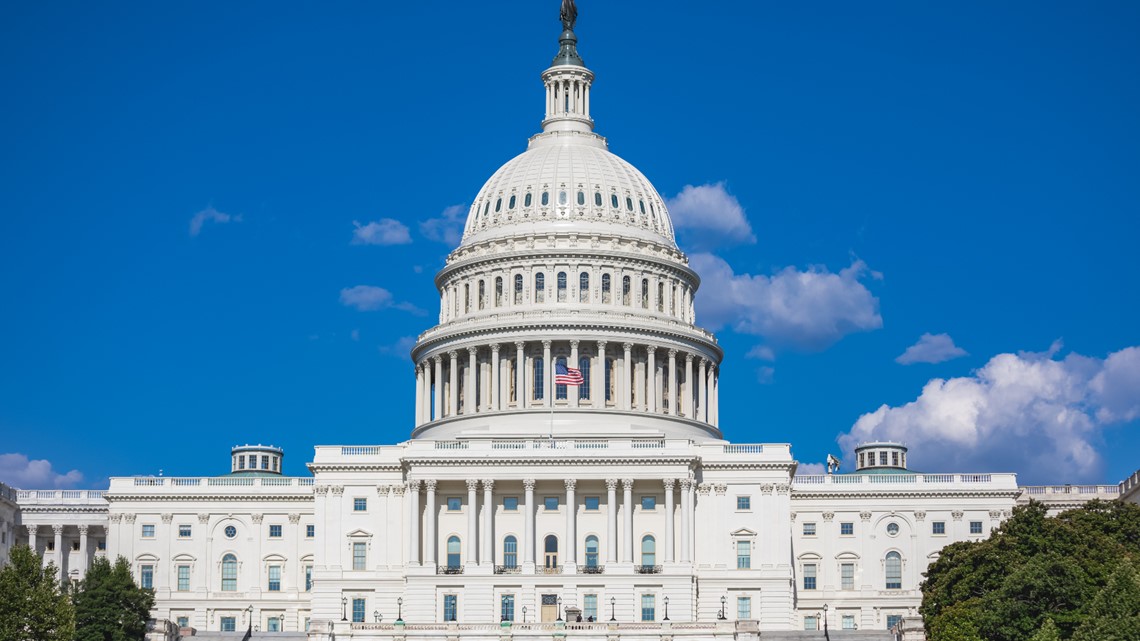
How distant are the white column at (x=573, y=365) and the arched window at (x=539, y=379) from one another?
2304mm

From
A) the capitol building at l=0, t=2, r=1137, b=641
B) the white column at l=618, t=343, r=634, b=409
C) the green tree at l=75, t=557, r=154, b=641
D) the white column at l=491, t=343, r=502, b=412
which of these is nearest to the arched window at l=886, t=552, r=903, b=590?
the capitol building at l=0, t=2, r=1137, b=641

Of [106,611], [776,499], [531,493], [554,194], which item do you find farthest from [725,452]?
[106,611]

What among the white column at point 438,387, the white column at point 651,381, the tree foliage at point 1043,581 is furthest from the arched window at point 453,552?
the tree foliage at point 1043,581

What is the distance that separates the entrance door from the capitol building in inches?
5.1

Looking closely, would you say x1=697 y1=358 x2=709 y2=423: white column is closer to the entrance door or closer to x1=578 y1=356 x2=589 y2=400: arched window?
x1=578 y1=356 x2=589 y2=400: arched window

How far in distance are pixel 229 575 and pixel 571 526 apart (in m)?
Answer: 28.3

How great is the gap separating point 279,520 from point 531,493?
22699mm

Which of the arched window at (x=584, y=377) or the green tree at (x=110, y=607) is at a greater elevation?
the arched window at (x=584, y=377)

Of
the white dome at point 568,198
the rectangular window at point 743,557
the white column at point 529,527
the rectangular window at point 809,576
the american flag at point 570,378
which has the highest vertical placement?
the white dome at point 568,198

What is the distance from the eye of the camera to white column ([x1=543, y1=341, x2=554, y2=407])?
166375 millimetres

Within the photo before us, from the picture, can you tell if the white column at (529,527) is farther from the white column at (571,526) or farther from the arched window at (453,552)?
the arched window at (453,552)

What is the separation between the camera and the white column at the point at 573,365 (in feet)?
545

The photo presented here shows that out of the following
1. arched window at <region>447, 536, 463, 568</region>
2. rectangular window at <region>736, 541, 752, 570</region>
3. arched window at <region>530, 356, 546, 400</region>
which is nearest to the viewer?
arched window at <region>447, 536, 463, 568</region>

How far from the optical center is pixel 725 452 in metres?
155
